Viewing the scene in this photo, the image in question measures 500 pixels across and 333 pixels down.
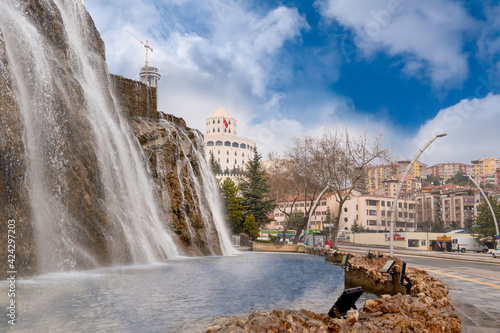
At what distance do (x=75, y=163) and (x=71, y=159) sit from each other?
281 mm

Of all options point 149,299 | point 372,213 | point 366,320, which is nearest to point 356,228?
point 372,213

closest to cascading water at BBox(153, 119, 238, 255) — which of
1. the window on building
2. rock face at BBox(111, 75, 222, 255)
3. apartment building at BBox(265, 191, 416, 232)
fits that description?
rock face at BBox(111, 75, 222, 255)

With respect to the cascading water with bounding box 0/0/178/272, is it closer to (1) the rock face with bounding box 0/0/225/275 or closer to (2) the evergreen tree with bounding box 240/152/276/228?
(1) the rock face with bounding box 0/0/225/275

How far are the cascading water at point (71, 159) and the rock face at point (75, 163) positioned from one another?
56 millimetres

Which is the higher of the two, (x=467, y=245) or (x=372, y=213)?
(x=372, y=213)

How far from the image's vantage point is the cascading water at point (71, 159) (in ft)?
50.2

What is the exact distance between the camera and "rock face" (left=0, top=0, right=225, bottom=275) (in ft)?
46.0

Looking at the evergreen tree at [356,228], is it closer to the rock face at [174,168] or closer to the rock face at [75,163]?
the rock face at [174,168]

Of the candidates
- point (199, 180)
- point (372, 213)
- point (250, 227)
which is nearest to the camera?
point (199, 180)

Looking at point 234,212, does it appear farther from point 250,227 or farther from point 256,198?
point 256,198

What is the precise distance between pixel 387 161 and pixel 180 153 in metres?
20.7

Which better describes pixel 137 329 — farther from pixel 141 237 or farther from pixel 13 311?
pixel 141 237

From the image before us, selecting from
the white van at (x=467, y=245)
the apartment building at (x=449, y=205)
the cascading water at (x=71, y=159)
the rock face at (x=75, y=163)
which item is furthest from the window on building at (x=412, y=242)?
the cascading water at (x=71, y=159)

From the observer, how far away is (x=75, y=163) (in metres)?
17.7
